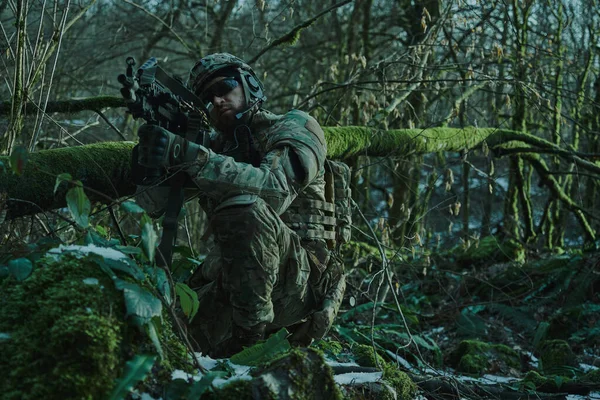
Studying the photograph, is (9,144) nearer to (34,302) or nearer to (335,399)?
(34,302)

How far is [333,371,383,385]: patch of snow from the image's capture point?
2973 millimetres

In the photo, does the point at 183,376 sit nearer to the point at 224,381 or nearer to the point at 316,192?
the point at 224,381

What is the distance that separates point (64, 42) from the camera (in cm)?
920

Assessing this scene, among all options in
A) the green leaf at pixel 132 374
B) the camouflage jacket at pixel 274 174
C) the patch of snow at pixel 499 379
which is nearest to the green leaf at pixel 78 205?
the green leaf at pixel 132 374

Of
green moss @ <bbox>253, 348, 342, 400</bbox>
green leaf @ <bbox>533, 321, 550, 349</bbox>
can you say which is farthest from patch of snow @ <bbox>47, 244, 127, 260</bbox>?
green leaf @ <bbox>533, 321, 550, 349</bbox>

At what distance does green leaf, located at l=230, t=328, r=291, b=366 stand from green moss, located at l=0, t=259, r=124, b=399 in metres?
0.67

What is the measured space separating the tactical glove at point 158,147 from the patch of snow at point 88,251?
0.70 meters

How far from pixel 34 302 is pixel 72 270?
16 centimetres

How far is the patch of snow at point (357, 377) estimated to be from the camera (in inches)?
117

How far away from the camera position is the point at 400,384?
326 cm

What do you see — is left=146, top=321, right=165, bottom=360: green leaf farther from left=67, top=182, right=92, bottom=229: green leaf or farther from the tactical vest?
the tactical vest

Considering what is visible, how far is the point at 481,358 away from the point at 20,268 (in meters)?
3.83

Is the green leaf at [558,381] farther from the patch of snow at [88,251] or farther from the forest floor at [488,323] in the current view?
the patch of snow at [88,251]

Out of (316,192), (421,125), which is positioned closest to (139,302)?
(316,192)
